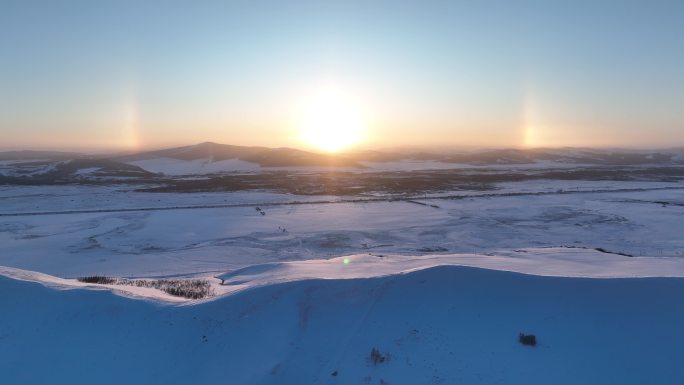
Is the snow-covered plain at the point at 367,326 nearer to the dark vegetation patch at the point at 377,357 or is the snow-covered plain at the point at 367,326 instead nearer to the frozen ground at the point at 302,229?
the dark vegetation patch at the point at 377,357

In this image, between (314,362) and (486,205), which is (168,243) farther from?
(486,205)

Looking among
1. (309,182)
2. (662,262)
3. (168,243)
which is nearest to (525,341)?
(662,262)

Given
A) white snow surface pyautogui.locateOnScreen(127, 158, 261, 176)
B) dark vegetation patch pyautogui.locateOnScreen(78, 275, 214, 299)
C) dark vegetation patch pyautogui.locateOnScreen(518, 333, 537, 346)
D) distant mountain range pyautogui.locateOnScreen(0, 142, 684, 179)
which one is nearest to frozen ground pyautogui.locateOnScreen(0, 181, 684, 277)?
dark vegetation patch pyautogui.locateOnScreen(78, 275, 214, 299)

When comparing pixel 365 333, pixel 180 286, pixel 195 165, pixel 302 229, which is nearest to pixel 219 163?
pixel 195 165

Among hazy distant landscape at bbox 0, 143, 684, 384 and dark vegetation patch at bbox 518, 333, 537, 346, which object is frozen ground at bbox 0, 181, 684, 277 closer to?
hazy distant landscape at bbox 0, 143, 684, 384

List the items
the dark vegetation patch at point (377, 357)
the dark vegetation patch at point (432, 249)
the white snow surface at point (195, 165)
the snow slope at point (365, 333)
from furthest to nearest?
the white snow surface at point (195, 165)
the dark vegetation patch at point (432, 249)
the dark vegetation patch at point (377, 357)
the snow slope at point (365, 333)

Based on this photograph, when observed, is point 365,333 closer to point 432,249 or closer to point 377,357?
point 377,357

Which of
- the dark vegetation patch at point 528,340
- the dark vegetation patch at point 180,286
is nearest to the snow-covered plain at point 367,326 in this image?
the dark vegetation patch at point 528,340

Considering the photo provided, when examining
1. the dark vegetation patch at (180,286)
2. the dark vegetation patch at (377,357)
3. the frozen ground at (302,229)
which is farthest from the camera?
the frozen ground at (302,229)
